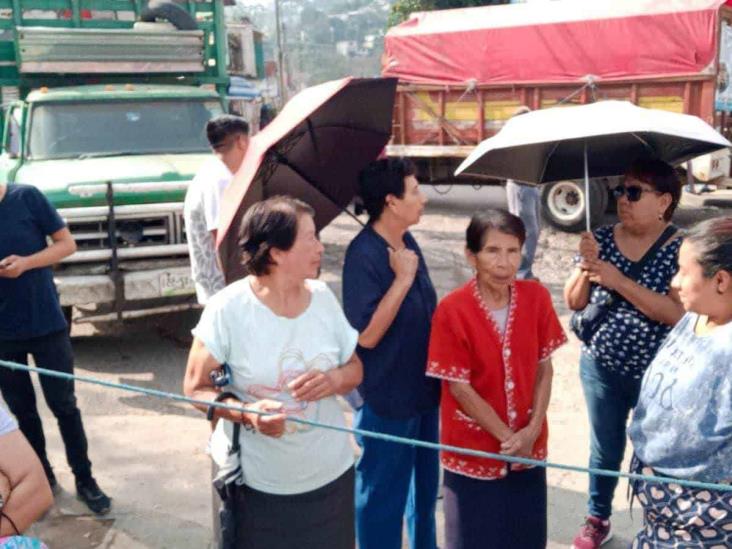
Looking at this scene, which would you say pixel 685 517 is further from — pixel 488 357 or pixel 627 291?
pixel 627 291

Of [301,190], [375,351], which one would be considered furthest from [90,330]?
[375,351]

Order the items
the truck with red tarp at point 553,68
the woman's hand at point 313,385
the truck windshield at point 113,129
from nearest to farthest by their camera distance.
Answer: the woman's hand at point 313,385, the truck windshield at point 113,129, the truck with red tarp at point 553,68

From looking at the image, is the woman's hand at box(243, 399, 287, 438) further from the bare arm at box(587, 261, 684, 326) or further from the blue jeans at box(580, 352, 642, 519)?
the blue jeans at box(580, 352, 642, 519)

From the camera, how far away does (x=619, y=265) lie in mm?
3184

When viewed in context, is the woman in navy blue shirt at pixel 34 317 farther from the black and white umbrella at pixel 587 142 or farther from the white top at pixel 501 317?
the white top at pixel 501 317

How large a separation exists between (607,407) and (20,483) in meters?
2.35

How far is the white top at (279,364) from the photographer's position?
8.06ft

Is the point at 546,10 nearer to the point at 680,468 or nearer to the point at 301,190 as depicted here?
the point at 301,190

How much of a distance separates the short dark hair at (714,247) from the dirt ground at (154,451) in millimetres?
1881

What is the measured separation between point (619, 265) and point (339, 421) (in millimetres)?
1308

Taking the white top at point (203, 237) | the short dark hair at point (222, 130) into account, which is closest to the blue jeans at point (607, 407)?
the white top at point (203, 237)

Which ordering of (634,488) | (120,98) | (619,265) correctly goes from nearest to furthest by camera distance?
(634,488) → (619,265) → (120,98)

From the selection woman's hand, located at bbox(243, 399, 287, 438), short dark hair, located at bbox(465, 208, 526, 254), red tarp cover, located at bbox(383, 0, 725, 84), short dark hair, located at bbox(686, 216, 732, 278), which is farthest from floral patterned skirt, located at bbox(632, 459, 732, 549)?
red tarp cover, located at bbox(383, 0, 725, 84)

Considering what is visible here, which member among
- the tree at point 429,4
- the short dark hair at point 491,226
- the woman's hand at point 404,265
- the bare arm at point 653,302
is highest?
the tree at point 429,4
